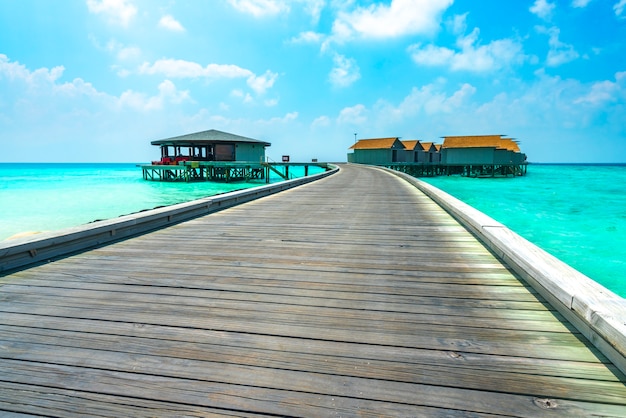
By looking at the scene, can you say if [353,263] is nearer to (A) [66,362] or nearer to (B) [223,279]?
(B) [223,279]

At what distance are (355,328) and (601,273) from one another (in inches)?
434

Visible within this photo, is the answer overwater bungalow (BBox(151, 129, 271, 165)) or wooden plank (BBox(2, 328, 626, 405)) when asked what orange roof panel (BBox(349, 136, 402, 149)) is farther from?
wooden plank (BBox(2, 328, 626, 405))

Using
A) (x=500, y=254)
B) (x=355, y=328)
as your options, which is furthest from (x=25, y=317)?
(x=500, y=254)

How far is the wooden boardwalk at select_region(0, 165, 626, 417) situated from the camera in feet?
5.49

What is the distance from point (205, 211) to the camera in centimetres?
735

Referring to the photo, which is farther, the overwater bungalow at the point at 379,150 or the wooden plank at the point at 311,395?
the overwater bungalow at the point at 379,150

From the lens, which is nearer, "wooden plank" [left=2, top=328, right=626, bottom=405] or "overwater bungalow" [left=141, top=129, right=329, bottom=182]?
"wooden plank" [left=2, top=328, right=626, bottom=405]

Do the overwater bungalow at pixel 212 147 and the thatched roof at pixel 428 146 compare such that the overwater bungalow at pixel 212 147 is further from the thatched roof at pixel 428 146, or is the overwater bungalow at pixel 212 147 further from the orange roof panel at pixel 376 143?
the thatched roof at pixel 428 146

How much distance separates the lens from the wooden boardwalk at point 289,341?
65.8 inches

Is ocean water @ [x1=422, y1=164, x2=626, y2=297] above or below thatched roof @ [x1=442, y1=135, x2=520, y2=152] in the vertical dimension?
below

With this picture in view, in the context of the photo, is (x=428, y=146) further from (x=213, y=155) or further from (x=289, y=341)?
(x=289, y=341)

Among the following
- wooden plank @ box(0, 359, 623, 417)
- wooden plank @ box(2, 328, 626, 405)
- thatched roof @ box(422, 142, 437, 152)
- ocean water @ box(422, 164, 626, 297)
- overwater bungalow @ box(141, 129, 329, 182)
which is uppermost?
thatched roof @ box(422, 142, 437, 152)

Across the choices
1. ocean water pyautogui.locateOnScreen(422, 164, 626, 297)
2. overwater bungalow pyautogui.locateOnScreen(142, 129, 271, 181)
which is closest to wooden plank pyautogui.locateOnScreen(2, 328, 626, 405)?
ocean water pyautogui.locateOnScreen(422, 164, 626, 297)

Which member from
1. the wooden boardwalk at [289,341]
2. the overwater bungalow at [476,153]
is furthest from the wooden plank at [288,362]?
the overwater bungalow at [476,153]
